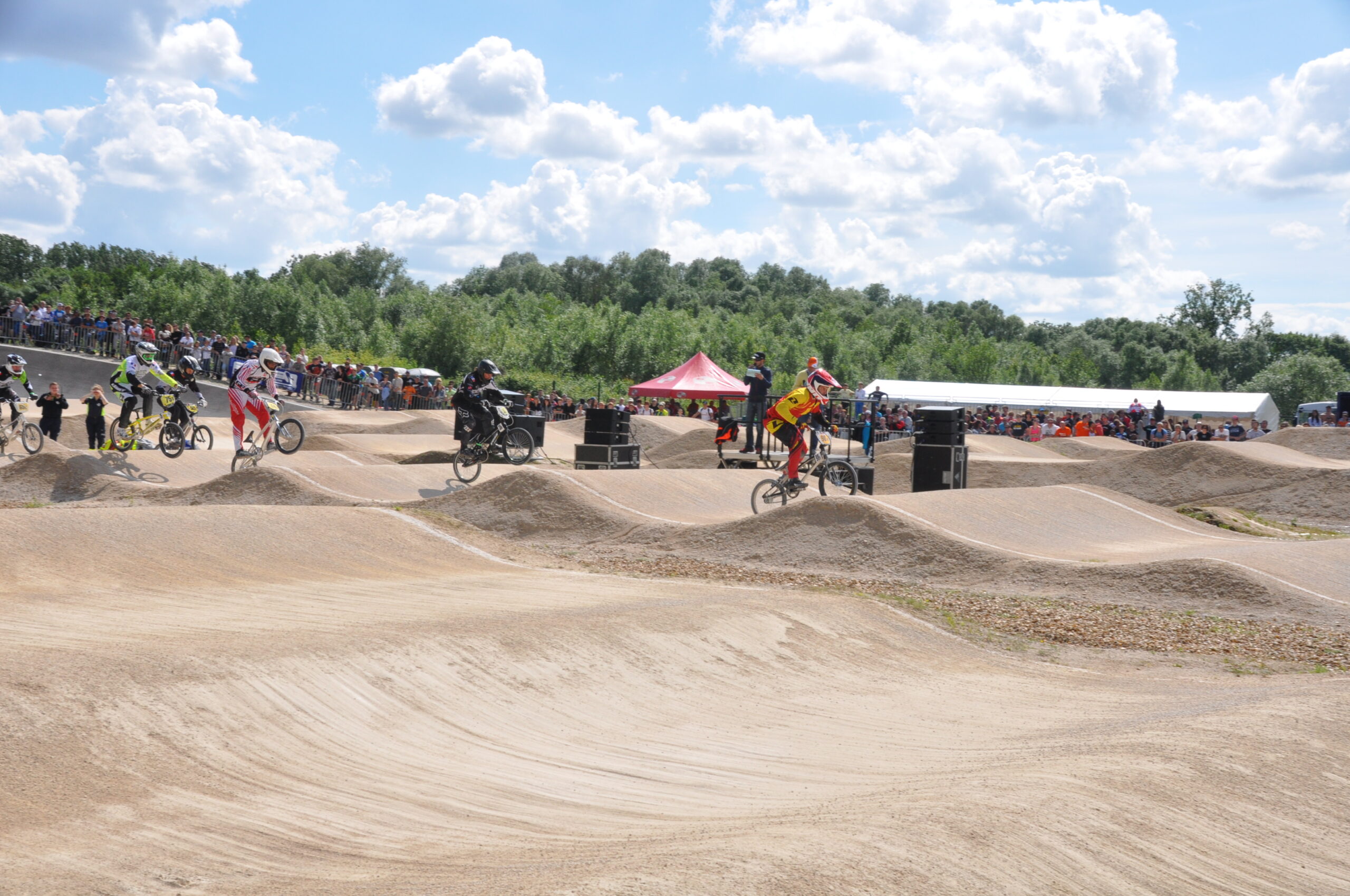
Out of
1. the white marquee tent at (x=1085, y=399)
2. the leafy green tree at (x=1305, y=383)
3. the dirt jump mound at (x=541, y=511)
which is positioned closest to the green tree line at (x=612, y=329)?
the leafy green tree at (x=1305, y=383)

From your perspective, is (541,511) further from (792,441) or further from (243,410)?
(243,410)

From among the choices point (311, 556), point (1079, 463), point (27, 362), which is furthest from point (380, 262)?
point (311, 556)

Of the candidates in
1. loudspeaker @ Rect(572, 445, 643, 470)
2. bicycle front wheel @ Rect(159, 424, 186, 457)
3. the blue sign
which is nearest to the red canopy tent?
the blue sign

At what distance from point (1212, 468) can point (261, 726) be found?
83.2 feet

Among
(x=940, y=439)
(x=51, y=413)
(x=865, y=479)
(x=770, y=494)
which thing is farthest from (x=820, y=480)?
(x=51, y=413)

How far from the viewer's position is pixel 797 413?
16281mm

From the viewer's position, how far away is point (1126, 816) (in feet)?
15.7

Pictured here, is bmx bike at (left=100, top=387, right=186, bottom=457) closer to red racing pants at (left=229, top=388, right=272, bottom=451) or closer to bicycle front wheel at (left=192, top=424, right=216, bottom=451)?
bicycle front wheel at (left=192, top=424, right=216, bottom=451)

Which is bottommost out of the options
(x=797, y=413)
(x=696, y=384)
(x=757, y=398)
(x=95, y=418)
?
(x=95, y=418)

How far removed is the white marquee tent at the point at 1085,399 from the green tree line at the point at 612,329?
1774 centimetres

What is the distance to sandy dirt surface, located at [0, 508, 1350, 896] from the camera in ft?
14.3

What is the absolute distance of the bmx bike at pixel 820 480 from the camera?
16.7 meters

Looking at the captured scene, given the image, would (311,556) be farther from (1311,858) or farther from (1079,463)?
(1079,463)

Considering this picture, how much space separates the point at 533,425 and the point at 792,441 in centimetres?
779
